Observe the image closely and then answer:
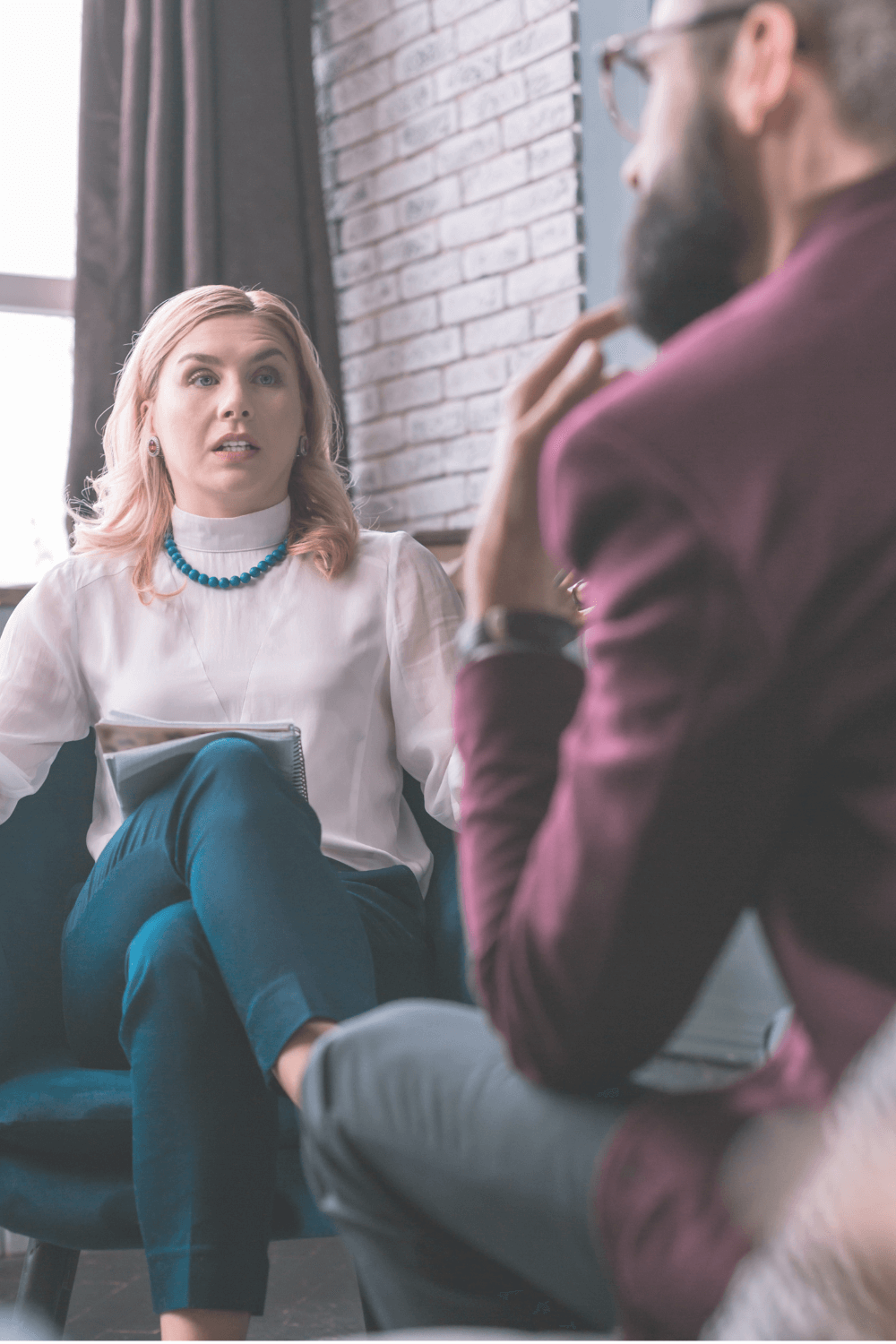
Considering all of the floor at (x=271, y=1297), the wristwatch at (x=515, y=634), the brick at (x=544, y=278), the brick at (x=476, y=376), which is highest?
the brick at (x=544, y=278)

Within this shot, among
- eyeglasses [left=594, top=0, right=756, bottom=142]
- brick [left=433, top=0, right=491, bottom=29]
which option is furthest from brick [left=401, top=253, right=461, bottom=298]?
eyeglasses [left=594, top=0, right=756, bottom=142]

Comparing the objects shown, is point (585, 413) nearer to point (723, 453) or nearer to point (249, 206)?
point (723, 453)

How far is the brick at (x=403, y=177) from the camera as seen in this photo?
9.32ft

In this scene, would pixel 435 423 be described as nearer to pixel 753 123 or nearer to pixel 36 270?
pixel 36 270

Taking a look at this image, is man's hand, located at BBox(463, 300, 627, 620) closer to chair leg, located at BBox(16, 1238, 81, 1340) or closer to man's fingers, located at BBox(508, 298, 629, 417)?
man's fingers, located at BBox(508, 298, 629, 417)

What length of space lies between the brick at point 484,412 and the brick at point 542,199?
361 mm

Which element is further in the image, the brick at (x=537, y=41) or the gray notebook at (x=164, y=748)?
the brick at (x=537, y=41)

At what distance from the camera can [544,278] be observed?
2.59m

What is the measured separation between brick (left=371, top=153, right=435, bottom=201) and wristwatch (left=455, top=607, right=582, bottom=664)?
248cm

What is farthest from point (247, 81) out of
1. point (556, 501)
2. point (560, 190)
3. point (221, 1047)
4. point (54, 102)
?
point (556, 501)

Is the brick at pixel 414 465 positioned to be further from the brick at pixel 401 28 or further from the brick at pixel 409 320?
the brick at pixel 401 28

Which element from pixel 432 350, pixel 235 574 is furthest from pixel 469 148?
pixel 235 574

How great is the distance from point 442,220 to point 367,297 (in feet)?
0.97

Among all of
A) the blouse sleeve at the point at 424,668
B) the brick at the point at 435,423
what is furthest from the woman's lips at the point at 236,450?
the brick at the point at 435,423
